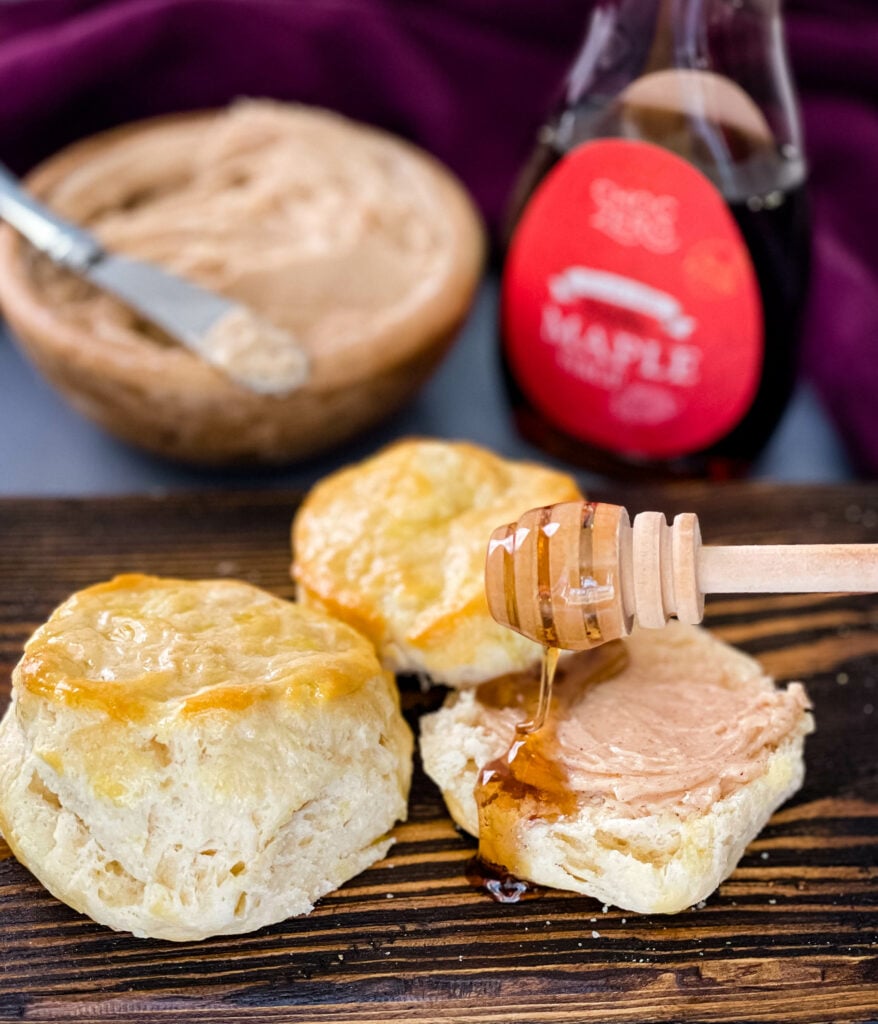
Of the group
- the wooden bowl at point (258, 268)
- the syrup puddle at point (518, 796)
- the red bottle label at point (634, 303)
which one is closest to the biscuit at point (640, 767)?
the syrup puddle at point (518, 796)

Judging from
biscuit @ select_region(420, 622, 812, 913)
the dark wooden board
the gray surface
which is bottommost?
the gray surface

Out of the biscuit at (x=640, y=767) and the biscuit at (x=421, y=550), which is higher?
the biscuit at (x=421, y=550)

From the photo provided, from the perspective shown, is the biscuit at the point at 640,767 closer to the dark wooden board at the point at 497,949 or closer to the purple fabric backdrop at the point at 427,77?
the dark wooden board at the point at 497,949

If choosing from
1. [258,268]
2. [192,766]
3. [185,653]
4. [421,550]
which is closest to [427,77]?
[258,268]

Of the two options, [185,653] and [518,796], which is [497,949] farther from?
[185,653]

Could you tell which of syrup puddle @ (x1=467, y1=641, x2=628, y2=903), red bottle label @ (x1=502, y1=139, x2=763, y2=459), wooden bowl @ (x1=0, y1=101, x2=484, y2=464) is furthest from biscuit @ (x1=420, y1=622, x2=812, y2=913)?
wooden bowl @ (x1=0, y1=101, x2=484, y2=464)

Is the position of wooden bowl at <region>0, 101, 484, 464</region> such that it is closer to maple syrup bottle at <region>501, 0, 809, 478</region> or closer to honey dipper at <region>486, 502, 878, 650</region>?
maple syrup bottle at <region>501, 0, 809, 478</region>
